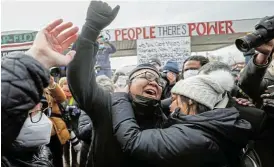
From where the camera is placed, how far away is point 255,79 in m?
1.76

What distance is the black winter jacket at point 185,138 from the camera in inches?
55.2

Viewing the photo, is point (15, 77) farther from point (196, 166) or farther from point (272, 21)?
point (272, 21)

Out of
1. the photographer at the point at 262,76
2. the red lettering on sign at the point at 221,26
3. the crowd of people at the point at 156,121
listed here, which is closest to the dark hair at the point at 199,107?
the crowd of people at the point at 156,121

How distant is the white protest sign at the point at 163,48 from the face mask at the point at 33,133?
4.26 metres

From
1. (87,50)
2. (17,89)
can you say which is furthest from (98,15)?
(17,89)

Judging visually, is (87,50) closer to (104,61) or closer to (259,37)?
(259,37)

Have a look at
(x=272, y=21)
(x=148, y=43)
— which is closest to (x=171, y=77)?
(x=272, y=21)

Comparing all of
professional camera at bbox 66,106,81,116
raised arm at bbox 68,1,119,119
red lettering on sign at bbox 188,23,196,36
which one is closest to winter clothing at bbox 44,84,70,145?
professional camera at bbox 66,106,81,116

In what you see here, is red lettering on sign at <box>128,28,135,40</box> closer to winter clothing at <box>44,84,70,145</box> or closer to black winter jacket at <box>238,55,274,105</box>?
winter clothing at <box>44,84,70,145</box>

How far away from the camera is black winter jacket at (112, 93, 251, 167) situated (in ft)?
4.60

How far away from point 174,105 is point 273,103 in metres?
0.44

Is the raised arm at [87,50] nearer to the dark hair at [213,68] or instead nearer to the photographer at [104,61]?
the dark hair at [213,68]

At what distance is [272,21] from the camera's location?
1.51 metres

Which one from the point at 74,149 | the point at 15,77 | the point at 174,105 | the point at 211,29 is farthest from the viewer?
the point at 211,29
